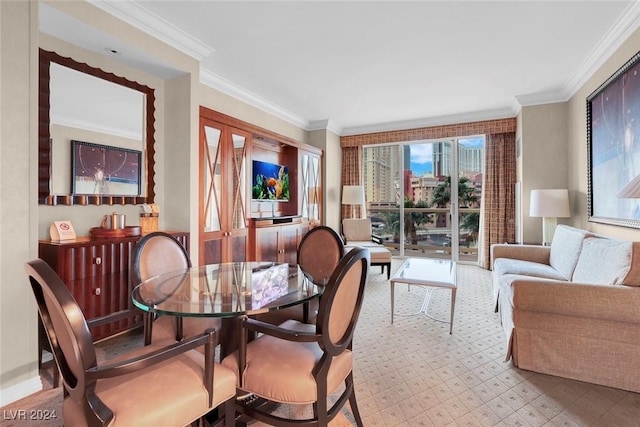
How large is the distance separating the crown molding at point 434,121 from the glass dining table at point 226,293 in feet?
14.6

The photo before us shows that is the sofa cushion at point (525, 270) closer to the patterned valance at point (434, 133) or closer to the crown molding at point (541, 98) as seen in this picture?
the crown molding at point (541, 98)

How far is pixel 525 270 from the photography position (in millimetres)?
3029

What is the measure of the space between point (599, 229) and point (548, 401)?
2355 mm

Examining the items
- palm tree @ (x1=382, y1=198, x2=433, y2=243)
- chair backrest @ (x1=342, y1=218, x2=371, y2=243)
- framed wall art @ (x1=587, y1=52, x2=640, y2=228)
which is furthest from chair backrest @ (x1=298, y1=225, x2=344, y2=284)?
palm tree @ (x1=382, y1=198, x2=433, y2=243)

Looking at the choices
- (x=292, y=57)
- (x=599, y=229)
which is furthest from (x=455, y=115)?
(x=292, y=57)

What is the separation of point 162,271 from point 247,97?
297 cm

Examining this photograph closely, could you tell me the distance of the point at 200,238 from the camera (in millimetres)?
3262

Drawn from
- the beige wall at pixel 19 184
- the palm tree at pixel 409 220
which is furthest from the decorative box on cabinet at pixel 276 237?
the palm tree at pixel 409 220

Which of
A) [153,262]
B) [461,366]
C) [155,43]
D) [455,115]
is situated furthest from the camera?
[455,115]

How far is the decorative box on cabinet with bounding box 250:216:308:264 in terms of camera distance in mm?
4012

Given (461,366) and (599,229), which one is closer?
(461,366)

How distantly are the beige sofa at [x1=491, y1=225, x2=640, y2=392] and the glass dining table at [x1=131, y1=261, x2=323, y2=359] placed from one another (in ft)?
5.01

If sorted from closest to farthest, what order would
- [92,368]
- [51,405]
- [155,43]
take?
[92,368] → [51,405] → [155,43]

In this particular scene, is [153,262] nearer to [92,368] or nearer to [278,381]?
[92,368]
